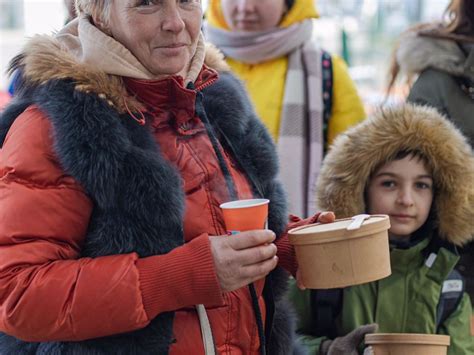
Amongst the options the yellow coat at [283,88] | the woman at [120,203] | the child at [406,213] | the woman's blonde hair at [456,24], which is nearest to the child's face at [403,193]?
the child at [406,213]

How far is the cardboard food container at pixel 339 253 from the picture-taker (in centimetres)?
159

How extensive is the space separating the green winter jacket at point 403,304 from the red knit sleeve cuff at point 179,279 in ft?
3.49

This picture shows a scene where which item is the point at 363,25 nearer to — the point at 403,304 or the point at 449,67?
the point at 449,67

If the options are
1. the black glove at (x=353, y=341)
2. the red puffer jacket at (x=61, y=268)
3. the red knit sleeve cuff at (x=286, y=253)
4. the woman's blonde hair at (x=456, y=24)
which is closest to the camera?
the red puffer jacket at (x=61, y=268)

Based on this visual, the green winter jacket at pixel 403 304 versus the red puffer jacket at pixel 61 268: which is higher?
the red puffer jacket at pixel 61 268

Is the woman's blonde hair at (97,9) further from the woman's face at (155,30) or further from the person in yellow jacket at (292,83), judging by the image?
the person in yellow jacket at (292,83)

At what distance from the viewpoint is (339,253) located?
1592mm

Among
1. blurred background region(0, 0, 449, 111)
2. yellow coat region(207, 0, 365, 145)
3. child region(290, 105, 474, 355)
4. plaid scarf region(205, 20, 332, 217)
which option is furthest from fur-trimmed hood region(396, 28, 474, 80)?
blurred background region(0, 0, 449, 111)

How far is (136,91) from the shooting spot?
60.1 inches

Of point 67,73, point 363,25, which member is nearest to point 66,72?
point 67,73

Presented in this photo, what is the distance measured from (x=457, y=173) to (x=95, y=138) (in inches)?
60.8

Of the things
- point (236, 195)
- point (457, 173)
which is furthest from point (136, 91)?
point (457, 173)

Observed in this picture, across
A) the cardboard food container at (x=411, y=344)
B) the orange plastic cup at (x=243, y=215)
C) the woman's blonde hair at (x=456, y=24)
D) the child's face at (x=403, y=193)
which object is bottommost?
the cardboard food container at (x=411, y=344)

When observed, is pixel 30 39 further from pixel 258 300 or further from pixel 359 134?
pixel 359 134
